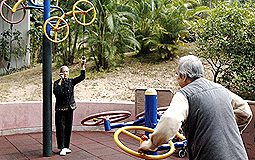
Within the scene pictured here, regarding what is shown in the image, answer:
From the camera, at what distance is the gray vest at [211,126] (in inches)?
77.4

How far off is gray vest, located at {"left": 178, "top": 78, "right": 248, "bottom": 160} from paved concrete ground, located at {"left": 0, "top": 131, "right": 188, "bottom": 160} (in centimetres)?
323

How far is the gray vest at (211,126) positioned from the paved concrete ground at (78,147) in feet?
10.6

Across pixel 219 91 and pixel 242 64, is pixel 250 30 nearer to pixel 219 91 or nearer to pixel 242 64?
pixel 242 64

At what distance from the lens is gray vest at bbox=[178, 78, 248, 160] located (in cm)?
196

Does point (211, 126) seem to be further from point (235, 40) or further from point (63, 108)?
point (235, 40)

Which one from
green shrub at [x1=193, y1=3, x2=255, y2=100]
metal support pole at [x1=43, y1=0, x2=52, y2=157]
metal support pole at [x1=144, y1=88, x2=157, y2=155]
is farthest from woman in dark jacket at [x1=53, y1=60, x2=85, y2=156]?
green shrub at [x1=193, y1=3, x2=255, y2=100]

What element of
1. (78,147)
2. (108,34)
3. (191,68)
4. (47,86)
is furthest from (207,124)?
(108,34)

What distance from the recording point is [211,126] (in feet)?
6.45

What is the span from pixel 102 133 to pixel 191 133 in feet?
17.3

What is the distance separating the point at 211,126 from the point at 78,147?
4291 mm

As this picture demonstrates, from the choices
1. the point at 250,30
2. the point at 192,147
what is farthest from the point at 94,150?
the point at 250,30

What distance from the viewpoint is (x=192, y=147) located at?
2.07 metres

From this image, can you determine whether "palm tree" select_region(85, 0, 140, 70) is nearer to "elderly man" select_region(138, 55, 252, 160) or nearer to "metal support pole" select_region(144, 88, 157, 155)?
"metal support pole" select_region(144, 88, 157, 155)

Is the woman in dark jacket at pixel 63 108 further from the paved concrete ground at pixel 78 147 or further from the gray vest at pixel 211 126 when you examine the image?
the gray vest at pixel 211 126
